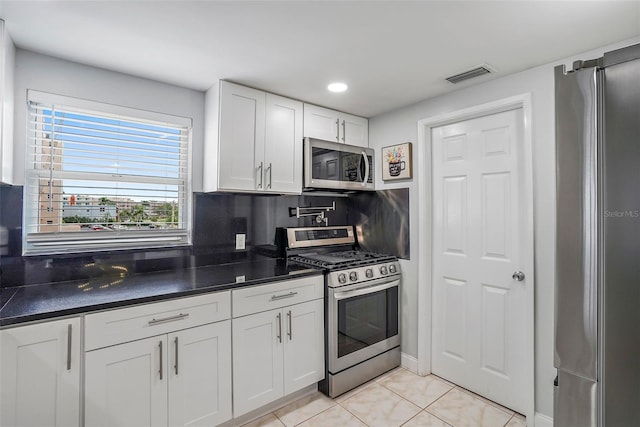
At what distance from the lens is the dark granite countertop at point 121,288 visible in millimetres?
1438

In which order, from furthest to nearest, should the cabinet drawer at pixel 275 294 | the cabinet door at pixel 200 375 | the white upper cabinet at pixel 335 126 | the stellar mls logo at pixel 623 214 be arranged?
the white upper cabinet at pixel 335 126 < the cabinet drawer at pixel 275 294 < the cabinet door at pixel 200 375 < the stellar mls logo at pixel 623 214

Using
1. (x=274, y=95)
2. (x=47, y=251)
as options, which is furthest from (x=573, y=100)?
(x=47, y=251)

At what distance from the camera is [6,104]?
1668 mm

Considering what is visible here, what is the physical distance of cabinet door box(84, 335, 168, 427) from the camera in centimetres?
150

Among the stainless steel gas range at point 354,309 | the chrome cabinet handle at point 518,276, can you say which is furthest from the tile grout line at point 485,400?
the chrome cabinet handle at point 518,276

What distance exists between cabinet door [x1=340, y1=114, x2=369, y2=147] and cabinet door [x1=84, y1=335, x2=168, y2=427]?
2.17 m

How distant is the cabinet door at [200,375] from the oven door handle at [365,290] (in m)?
0.83

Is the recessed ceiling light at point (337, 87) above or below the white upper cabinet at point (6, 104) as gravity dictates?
above

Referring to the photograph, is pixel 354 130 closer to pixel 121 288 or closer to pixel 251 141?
pixel 251 141

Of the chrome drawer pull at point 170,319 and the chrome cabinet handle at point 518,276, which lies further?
the chrome cabinet handle at point 518,276

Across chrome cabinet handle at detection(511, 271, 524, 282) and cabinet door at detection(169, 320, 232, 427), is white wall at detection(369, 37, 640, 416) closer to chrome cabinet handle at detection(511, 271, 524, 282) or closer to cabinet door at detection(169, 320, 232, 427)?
chrome cabinet handle at detection(511, 271, 524, 282)

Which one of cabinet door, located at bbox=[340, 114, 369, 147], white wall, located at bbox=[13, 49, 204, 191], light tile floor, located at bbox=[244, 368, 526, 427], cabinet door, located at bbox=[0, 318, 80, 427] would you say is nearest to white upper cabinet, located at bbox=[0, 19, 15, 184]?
white wall, located at bbox=[13, 49, 204, 191]

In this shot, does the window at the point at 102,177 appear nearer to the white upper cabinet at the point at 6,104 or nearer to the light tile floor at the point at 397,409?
the white upper cabinet at the point at 6,104

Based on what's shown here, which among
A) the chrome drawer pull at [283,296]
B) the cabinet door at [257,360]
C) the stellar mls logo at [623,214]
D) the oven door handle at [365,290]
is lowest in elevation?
the cabinet door at [257,360]
